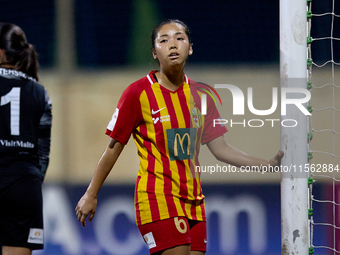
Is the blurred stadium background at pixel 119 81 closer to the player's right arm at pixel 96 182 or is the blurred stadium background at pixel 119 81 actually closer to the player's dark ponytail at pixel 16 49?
the player's dark ponytail at pixel 16 49

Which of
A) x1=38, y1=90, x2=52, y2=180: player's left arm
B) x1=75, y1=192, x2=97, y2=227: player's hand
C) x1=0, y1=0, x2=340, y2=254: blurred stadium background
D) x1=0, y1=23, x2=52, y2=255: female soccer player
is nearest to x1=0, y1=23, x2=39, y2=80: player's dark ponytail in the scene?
x1=0, y1=23, x2=52, y2=255: female soccer player

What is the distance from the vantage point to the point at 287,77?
1.76m

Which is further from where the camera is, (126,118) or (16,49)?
(16,49)

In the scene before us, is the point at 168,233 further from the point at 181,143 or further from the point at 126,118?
the point at 126,118

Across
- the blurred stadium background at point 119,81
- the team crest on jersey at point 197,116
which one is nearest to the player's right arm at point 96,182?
the team crest on jersey at point 197,116

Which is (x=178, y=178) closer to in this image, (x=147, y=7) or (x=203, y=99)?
(x=203, y=99)

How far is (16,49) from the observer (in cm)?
184

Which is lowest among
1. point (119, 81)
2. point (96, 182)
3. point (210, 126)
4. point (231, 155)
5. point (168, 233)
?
point (168, 233)

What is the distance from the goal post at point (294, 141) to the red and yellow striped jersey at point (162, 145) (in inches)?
14.8

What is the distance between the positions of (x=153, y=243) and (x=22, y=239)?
2.04 feet

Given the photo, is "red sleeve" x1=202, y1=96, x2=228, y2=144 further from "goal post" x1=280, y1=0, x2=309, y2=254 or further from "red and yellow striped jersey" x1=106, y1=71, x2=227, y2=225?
"goal post" x1=280, y1=0, x2=309, y2=254

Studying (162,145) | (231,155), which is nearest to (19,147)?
(162,145)

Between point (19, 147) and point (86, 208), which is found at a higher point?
point (19, 147)

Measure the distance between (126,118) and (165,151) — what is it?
0.20m
